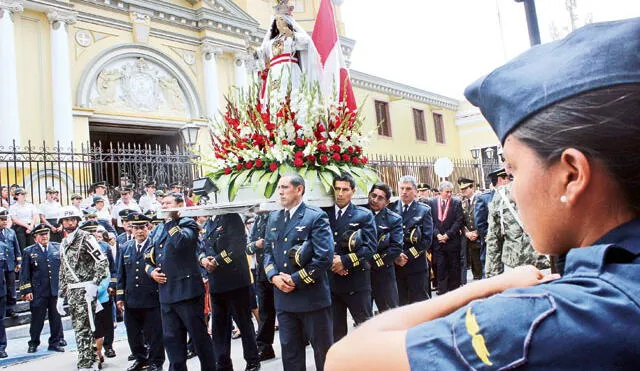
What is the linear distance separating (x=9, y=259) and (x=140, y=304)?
3521mm

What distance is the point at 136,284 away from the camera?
20.0 ft

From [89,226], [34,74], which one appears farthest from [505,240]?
[34,74]

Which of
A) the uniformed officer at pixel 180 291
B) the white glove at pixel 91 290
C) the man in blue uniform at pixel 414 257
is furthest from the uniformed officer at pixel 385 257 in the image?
the white glove at pixel 91 290

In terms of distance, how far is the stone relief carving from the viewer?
14859 millimetres

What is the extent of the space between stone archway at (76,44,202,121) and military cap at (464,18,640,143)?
50.3 feet

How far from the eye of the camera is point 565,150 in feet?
2.42

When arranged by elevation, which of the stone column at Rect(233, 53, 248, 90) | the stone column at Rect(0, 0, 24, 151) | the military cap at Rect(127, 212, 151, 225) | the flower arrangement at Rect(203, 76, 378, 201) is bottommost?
the military cap at Rect(127, 212, 151, 225)

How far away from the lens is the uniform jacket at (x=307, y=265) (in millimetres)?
4215

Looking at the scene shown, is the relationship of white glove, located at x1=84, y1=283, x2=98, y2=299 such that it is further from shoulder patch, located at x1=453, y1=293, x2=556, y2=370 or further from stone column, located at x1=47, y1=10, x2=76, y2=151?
stone column, located at x1=47, y1=10, x2=76, y2=151

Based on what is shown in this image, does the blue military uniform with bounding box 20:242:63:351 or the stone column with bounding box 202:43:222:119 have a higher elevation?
the stone column with bounding box 202:43:222:119

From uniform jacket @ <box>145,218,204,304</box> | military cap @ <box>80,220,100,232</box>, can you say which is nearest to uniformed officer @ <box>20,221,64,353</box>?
military cap @ <box>80,220,100,232</box>

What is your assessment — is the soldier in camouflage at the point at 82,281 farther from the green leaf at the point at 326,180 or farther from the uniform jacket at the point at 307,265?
the green leaf at the point at 326,180

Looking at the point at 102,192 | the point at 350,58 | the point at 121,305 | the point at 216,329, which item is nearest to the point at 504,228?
the point at 216,329

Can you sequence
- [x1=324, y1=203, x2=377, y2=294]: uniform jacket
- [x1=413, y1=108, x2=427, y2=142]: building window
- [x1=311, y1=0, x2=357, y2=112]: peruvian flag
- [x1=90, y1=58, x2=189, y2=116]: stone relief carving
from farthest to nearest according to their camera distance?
[x1=413, y1=108, x2=427, y2=142]: building window
[x1=90, y1=58, x2=189, y2=116]: stone relief carving
[x1=311, y1=0, x2=357, y2=112]: peruvian flag
[x1=324, y1=203, x2=377, y2=294]: uniform jacket
